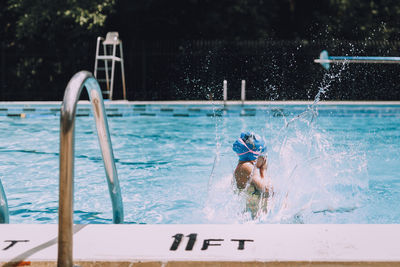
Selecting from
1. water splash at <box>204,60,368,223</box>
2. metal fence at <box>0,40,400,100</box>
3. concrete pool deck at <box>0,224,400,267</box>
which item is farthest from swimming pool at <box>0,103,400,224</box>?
metal fence at <box>0,40,400,100</box>

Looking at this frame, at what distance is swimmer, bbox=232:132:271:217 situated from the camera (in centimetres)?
347

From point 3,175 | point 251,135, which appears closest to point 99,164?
point 3,175

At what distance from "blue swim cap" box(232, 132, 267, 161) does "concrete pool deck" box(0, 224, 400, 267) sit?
52.1 inches

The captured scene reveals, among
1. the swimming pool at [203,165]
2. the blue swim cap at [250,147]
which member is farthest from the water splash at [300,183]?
the blue swim cap at [250,147]

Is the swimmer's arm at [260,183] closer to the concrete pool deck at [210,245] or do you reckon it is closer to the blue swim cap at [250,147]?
the blue swim cap at [250,147]

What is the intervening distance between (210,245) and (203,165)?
422 cm

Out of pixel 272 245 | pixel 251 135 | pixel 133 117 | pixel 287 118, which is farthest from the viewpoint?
pixel 133 117

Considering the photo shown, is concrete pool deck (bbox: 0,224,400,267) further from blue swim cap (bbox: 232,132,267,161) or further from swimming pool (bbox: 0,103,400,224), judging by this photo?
swimming pool (bbox: 0,103,400,224)

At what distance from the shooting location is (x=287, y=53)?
16000 mm

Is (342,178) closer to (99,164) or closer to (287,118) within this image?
(99,164)

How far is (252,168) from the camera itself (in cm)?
349

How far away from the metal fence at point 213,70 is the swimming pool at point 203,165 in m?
4.04

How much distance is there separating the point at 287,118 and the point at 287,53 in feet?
21.0

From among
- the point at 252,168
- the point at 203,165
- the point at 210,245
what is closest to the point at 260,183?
the point at 252,168
